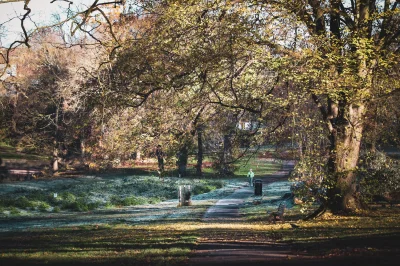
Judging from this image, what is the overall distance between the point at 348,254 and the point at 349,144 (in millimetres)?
8368

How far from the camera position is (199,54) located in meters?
16.5

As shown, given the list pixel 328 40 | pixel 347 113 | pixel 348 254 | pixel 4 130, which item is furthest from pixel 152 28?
pixel 4 130

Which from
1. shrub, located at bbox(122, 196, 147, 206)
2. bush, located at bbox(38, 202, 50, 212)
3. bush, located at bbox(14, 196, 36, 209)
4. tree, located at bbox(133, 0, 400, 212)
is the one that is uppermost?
tree, located at bbox(133, 0, 400, 212)

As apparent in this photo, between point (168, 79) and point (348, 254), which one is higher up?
point (168, 79)

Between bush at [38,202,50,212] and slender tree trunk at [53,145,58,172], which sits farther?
slender tree trunk at [53,145,58,172]

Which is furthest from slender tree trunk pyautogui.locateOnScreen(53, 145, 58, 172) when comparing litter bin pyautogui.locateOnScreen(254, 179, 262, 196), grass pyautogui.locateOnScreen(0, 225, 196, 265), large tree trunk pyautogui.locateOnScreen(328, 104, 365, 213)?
large tree trunk pyautogui.locateOnScreen(328, 104, 365, 213)

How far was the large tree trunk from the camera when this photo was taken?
17078 millimetres

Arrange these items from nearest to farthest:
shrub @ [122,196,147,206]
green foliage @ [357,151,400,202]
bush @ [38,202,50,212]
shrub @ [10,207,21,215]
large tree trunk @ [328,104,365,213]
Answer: large tree trunk @ [328,104,365,213] < green foliage @ [357,151,400,202] < shrub @ [10,207,21,215] < bush @ [38,202,50,212] < shrub @ [122,196,147,206]

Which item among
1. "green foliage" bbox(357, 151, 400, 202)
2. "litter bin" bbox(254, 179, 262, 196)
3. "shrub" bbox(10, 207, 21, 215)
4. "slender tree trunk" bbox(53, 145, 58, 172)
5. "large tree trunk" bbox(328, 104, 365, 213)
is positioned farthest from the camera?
"slender tree trunk" bbox(53, 145, 58, 172)

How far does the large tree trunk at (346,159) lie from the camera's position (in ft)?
56.0

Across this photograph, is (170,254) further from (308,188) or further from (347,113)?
(347,113)

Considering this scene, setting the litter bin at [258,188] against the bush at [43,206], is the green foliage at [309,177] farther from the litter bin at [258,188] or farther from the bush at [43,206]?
the bush at [43,206]

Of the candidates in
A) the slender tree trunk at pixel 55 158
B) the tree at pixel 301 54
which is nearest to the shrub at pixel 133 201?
→ the tree at pixel 301 54

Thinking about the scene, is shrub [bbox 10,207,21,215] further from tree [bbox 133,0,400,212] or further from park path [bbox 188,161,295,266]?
park path [bbox 188,161,295,266]
